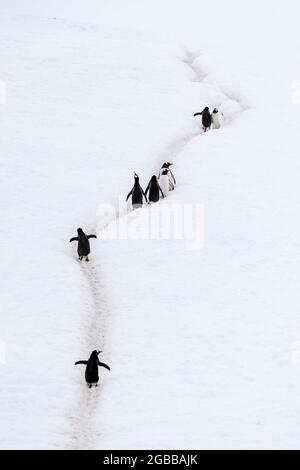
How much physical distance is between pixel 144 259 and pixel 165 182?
235 inches

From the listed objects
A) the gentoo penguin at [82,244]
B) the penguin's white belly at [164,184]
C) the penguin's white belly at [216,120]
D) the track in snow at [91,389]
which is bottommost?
the track in snow at [91,389]

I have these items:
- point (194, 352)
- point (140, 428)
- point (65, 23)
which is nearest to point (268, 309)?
point (194, 352)

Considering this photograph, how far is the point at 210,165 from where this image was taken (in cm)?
3259

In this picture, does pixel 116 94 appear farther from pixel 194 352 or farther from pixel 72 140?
pixel 194 352

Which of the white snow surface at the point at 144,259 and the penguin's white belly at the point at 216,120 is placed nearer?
the white snow surface at the point at 144,259

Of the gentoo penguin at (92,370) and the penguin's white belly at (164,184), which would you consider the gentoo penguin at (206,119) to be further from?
the gentoo penguin at (92,370)

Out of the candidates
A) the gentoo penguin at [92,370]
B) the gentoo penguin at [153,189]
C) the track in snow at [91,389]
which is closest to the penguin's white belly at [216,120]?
the gentoo penguin at [153,189]

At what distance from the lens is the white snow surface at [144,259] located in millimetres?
16625

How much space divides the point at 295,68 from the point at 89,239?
1309 inches

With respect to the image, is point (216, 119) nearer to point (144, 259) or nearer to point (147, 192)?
point (147, 192)

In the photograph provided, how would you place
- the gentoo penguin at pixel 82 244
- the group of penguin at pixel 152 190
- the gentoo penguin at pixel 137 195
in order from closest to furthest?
the gentoo penguin at pixel 82 244 → the gentoo penguin at pixel 137 195 → the group of penguin at pixel 152 190

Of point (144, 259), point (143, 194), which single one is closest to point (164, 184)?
point (143, 194)

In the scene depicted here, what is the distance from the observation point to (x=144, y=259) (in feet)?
79.9

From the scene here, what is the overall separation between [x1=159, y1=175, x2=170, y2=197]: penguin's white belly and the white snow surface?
2.13ft
